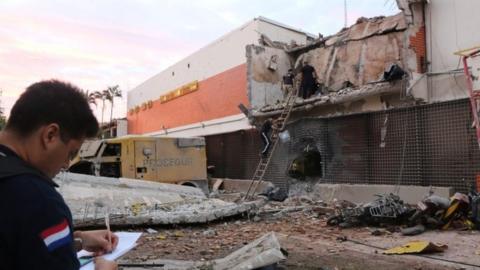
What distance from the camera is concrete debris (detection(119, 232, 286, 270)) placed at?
376 centimetres

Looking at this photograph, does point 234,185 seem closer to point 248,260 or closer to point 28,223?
point 248,260

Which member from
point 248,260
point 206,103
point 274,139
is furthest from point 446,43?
point 206,103

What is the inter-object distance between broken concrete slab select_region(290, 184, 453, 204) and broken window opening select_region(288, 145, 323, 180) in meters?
0.38

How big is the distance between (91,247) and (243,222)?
25.0 ft

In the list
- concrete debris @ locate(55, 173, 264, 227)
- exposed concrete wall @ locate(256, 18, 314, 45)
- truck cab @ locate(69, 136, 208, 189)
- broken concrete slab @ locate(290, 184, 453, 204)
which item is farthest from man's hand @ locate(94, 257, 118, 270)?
exposed concrete wall @ locate(256, 18, 314, 45)

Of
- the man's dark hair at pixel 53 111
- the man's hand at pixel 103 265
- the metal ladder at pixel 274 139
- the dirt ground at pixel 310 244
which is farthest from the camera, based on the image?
the metal ladder at pixel 274 139

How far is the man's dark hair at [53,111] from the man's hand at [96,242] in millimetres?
619

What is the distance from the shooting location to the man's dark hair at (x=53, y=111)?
53.5 inches

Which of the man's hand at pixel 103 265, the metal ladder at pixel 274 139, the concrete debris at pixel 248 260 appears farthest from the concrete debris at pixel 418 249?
the metal ladder at pixel 274 139

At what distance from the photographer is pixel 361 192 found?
38.9 ft

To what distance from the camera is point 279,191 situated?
1372 cm

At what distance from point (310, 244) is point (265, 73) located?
1157cm

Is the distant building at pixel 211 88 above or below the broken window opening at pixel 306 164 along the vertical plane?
above

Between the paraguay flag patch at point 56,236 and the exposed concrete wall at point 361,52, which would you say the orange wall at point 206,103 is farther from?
the paraguay flag patch at point 56,236
